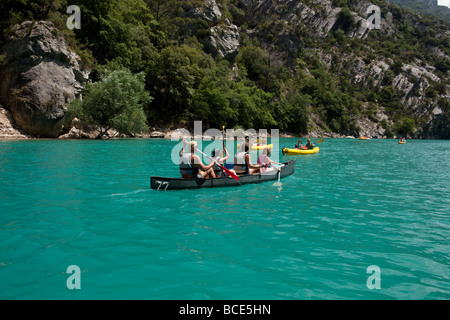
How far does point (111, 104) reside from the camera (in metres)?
36.2

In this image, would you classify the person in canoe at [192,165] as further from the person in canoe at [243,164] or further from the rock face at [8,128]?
the rock face at [8,128]

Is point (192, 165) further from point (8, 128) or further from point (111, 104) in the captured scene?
point (8, 128)

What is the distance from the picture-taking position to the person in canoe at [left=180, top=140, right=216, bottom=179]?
12461mm

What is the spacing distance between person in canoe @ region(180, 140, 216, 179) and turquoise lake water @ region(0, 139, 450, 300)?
779mm

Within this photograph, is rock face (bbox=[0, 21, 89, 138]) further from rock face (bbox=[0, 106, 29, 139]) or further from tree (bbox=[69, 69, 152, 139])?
A: tree (bbox=[69, 69, 152, 139])

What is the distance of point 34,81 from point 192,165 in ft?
100

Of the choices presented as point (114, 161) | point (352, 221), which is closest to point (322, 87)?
point (114, 161)

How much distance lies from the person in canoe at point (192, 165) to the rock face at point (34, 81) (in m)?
28.5

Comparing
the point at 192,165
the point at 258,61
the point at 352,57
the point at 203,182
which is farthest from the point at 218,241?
the point at 352,57

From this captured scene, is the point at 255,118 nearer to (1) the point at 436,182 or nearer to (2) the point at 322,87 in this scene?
(2) the point at 322,87

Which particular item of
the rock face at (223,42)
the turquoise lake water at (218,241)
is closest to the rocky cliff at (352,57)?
the rock face at (223,42)

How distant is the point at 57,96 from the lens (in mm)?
35094

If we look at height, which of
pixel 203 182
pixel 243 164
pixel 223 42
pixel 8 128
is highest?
pixel 223 42

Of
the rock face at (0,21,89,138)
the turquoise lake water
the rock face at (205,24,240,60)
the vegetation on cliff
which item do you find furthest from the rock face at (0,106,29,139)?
the rock face at (205,24,240,60)
